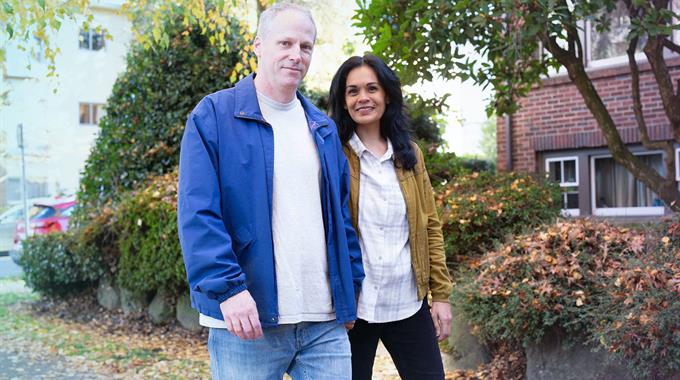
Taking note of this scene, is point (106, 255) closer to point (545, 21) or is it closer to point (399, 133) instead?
point (545, 21)

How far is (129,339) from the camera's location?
826 centimetres

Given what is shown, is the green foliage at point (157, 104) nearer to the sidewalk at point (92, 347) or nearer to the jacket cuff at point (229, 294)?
the sidewalk at point (92, 347)

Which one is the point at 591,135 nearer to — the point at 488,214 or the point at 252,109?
the point at 488,214

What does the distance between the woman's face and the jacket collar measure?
0.41m

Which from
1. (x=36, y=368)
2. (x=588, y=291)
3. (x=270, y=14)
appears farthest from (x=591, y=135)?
(x=270, y=14)

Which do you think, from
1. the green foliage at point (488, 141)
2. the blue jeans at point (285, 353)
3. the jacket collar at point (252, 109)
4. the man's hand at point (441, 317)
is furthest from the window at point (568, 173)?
the green foliage at point (488, 141)

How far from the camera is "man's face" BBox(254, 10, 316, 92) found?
8.47 ft

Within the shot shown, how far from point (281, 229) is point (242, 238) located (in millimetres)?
143

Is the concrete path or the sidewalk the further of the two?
the sidewalk

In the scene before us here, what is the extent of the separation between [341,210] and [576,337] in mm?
2575

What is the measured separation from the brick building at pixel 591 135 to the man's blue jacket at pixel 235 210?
356 inches

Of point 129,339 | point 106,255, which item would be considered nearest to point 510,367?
point 129,339

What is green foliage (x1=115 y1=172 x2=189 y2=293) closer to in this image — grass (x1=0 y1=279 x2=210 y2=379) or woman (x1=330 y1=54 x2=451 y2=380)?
grass (x1=0 y1=279 x2=210 y2=379)

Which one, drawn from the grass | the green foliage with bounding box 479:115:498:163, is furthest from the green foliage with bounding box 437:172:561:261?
the green foliage with bounding box 479:115:498:163
